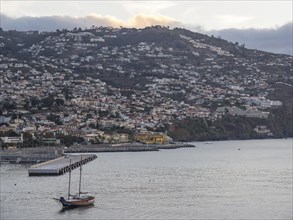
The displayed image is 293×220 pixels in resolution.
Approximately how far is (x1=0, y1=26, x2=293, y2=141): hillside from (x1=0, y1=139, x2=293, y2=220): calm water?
4254cm

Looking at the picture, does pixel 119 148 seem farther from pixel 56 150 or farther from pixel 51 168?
pixel 51 168

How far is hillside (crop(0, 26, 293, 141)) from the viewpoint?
116688mm

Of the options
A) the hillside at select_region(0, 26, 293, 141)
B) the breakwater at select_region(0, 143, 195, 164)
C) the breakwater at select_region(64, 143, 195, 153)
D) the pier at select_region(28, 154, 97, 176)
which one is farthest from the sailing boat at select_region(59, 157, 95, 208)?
the hillside at select_region(0, 26, 293, 141)

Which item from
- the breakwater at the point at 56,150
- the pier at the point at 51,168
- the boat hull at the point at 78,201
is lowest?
the boat hull at the point at 78,201

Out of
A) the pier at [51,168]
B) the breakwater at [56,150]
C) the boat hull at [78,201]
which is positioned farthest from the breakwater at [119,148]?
the boat hull at [78,201]

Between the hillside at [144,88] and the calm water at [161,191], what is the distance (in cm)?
4254

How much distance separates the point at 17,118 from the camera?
104 meters

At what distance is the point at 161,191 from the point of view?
44562mm

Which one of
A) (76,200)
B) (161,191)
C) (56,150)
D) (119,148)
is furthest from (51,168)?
(119,148)

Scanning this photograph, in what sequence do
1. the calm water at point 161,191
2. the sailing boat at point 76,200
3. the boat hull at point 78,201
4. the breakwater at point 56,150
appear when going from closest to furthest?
the calm water at point 161,191
the sailing boat at point 76,200
the boat hull at point 78,201
the breakwater at point 56,150

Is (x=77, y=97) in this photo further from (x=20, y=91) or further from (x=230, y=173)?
(x=230, y=173)

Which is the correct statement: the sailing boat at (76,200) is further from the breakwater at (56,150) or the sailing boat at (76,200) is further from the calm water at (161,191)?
the breakwater at (56,150)

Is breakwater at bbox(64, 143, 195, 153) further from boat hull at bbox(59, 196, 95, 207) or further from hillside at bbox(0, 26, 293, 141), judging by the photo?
boat hull at bbox(59, 196, 95, 207)

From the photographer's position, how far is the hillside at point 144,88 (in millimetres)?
116688
